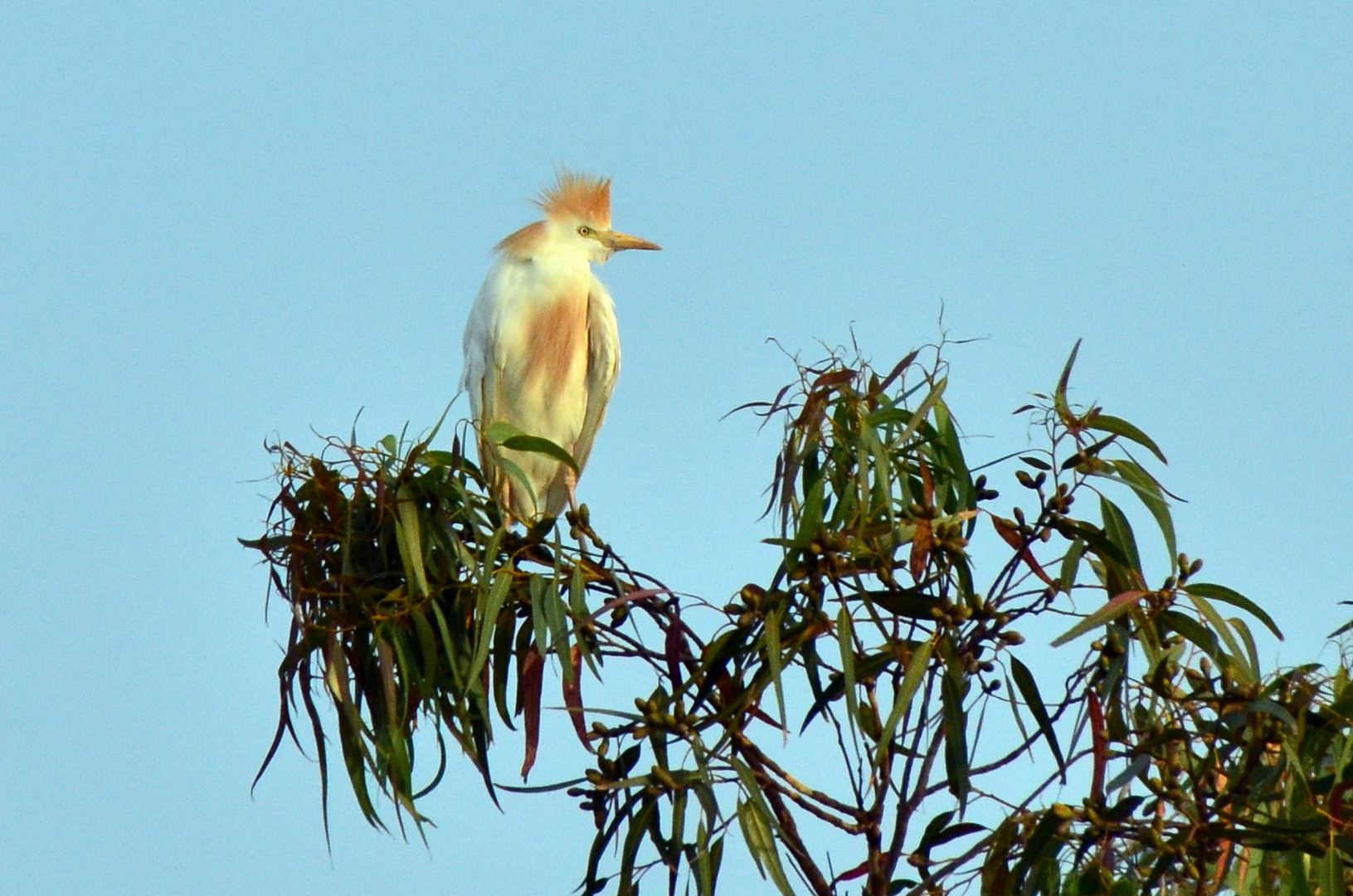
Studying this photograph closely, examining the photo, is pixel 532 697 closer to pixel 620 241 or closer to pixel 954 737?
pixel 954 737

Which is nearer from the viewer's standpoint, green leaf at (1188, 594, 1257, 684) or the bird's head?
green leaf at (1188, 594, 1257, 684)

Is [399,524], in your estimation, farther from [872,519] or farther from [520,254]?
[520,254]

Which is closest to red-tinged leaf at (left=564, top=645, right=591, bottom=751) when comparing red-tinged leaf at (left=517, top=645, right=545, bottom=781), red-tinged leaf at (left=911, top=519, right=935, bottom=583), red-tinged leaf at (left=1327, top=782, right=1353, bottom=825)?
red-tinged leaf at (left=517, top=645, right=545, bottom=781)

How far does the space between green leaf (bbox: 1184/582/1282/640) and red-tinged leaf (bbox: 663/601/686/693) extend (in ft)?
2.22

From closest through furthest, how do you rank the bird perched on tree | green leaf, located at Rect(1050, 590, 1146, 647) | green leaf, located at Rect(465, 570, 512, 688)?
green leaf, located at Rect(1050, 590, 1146, 647), green leaf, located at Rect(465, 570, 512, 688), the bird perched on tree

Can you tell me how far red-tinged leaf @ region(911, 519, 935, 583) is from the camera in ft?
6.57

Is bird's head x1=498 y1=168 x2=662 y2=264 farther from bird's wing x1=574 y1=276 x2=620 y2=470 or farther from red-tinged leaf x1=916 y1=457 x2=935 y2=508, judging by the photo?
red-tinged leaf x1=916 y1=457 x2=935 y2=508

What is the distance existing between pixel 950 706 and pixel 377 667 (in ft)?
3.05

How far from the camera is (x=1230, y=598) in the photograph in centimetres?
202

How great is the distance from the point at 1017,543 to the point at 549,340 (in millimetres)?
2746

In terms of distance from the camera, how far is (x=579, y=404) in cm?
477

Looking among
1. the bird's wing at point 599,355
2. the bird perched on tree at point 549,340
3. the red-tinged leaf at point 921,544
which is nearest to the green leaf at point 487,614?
the red-tinged leaf at point 921,544

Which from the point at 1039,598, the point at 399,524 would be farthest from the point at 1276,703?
the point at 399,524

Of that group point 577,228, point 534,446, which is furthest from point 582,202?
point 534,446
